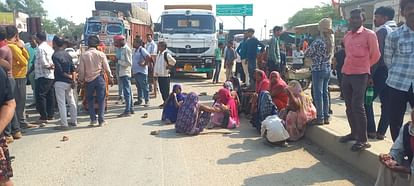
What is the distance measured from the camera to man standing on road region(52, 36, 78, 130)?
791 cm

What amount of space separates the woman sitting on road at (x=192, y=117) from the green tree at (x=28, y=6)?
92.1m

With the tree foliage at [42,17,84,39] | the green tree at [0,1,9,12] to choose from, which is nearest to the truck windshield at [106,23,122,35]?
the tree foliage at [42,17,84,39]

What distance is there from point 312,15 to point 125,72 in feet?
212

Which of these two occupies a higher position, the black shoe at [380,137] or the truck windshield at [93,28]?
the truck windshield at [93,28]

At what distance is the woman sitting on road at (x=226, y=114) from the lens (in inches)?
319

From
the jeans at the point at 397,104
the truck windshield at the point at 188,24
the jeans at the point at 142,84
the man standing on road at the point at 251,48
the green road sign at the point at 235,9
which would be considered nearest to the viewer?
the jeans at the point at 397,104

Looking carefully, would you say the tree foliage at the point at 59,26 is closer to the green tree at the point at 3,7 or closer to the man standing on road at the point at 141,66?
the green tree at the point at 3,7

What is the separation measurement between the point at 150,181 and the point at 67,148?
2158 mm

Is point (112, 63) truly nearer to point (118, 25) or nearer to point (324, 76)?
point (118, 25)

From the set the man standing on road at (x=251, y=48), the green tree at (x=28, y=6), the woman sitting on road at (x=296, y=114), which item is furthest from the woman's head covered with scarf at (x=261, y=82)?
the green tree at (x=28, y=6)

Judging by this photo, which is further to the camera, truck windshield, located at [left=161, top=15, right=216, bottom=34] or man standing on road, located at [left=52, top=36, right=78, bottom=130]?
truck windshield, located at [left=161, top=15, right=216, bottom=34]

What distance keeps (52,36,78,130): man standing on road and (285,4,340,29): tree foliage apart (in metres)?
46.6

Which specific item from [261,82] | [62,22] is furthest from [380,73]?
[62,22]

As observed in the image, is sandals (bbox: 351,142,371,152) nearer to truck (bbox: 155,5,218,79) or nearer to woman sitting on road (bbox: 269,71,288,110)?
woman sitting on road (bbox: 269,71,288,110)
